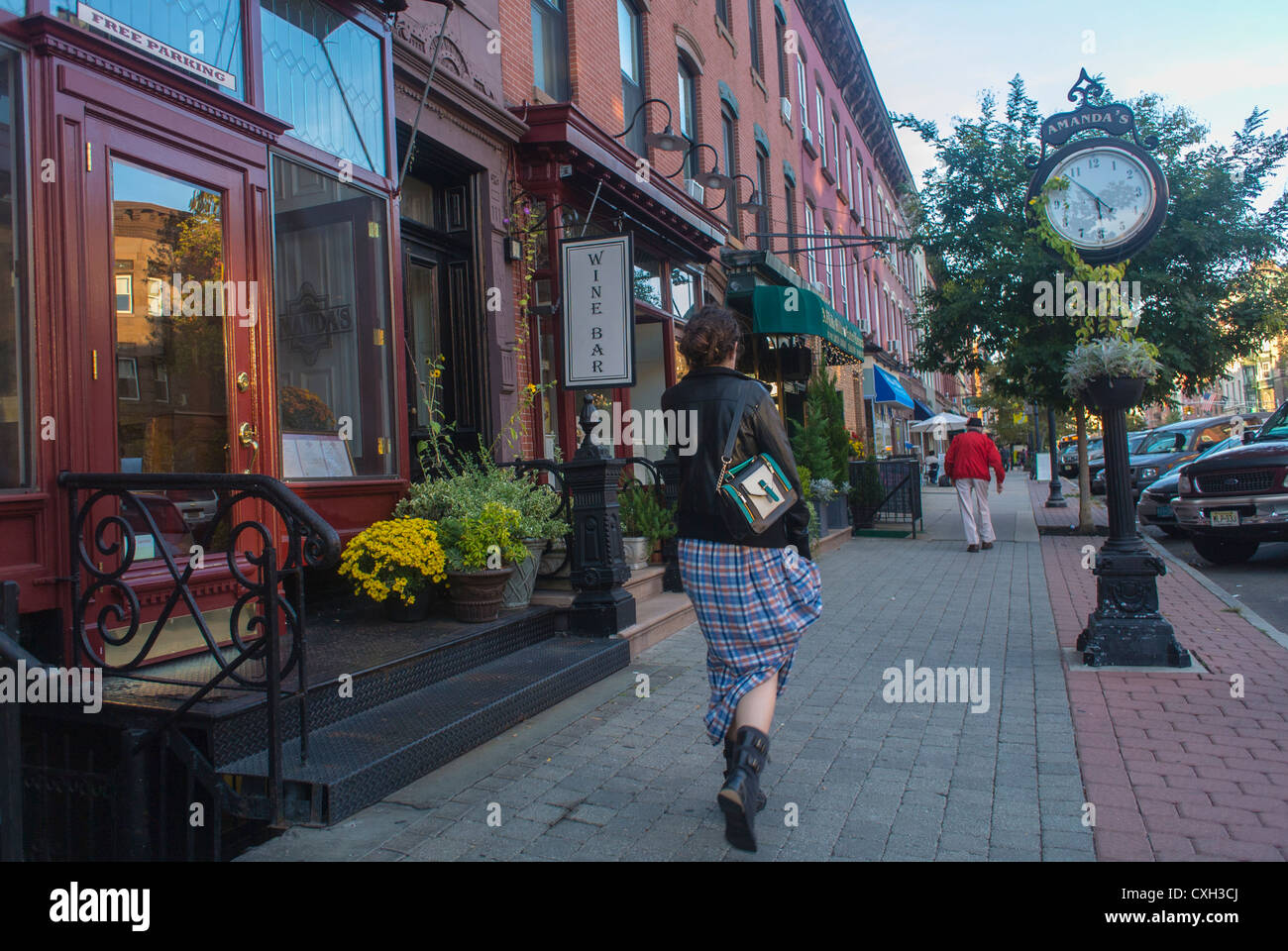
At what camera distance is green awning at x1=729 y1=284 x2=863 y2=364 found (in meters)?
14.2

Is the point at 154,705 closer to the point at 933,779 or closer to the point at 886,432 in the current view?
the point at 933,779

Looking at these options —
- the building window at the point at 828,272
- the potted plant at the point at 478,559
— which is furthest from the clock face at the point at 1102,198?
the building window at the point at 828,272

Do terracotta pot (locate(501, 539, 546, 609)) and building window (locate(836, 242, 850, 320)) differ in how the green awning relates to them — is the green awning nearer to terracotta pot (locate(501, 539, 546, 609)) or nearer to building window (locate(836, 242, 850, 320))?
terracotta pot (locate(501, 539, 546, 609))

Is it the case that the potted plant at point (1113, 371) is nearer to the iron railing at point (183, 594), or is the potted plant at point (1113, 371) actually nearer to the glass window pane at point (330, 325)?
the glass window pane at point (330, 325)

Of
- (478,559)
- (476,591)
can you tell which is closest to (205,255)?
(478,559)

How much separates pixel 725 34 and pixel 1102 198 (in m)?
10.4

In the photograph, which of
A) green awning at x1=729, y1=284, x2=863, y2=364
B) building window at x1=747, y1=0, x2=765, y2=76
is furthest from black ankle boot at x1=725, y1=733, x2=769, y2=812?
building window at x1=747, y1=0, x2=765, y2=76

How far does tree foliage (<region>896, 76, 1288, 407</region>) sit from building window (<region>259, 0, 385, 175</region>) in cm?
902

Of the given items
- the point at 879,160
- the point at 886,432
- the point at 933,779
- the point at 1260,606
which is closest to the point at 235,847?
the point at 933,779

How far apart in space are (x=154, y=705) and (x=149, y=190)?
8.03 feet

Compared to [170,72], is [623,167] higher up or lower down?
higher up

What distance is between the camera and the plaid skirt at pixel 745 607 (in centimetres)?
343

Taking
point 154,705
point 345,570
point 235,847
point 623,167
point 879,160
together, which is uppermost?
point 879,160
